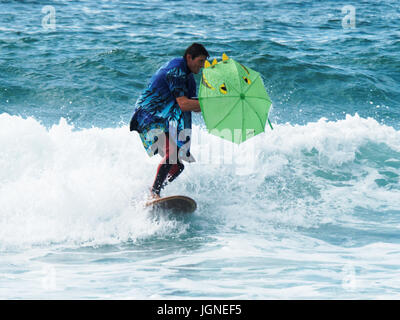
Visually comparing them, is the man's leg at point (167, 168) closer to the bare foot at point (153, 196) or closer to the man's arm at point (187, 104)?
the bare foot at point (153, 196)

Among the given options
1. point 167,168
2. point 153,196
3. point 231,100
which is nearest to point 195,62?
point 231,100

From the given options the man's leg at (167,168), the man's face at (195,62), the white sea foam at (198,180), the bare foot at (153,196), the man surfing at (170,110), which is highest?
the man's face at (195,62)

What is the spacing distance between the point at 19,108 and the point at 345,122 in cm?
685

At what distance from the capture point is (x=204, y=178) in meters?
7.25

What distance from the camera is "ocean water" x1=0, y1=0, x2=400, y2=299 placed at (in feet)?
15.3

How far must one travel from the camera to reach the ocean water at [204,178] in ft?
15.3

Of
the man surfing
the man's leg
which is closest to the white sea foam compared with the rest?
the man's leg

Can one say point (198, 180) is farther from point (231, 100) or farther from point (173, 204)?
point (231, 100)

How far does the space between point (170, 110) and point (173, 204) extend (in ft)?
3.37

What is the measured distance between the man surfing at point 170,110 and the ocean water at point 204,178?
69 cm

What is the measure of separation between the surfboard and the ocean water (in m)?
0.15

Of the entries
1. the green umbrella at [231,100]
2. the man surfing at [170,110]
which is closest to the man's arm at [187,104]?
the man surfing at [170,110]

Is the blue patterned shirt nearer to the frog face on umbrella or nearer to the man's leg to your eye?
the man's leg
